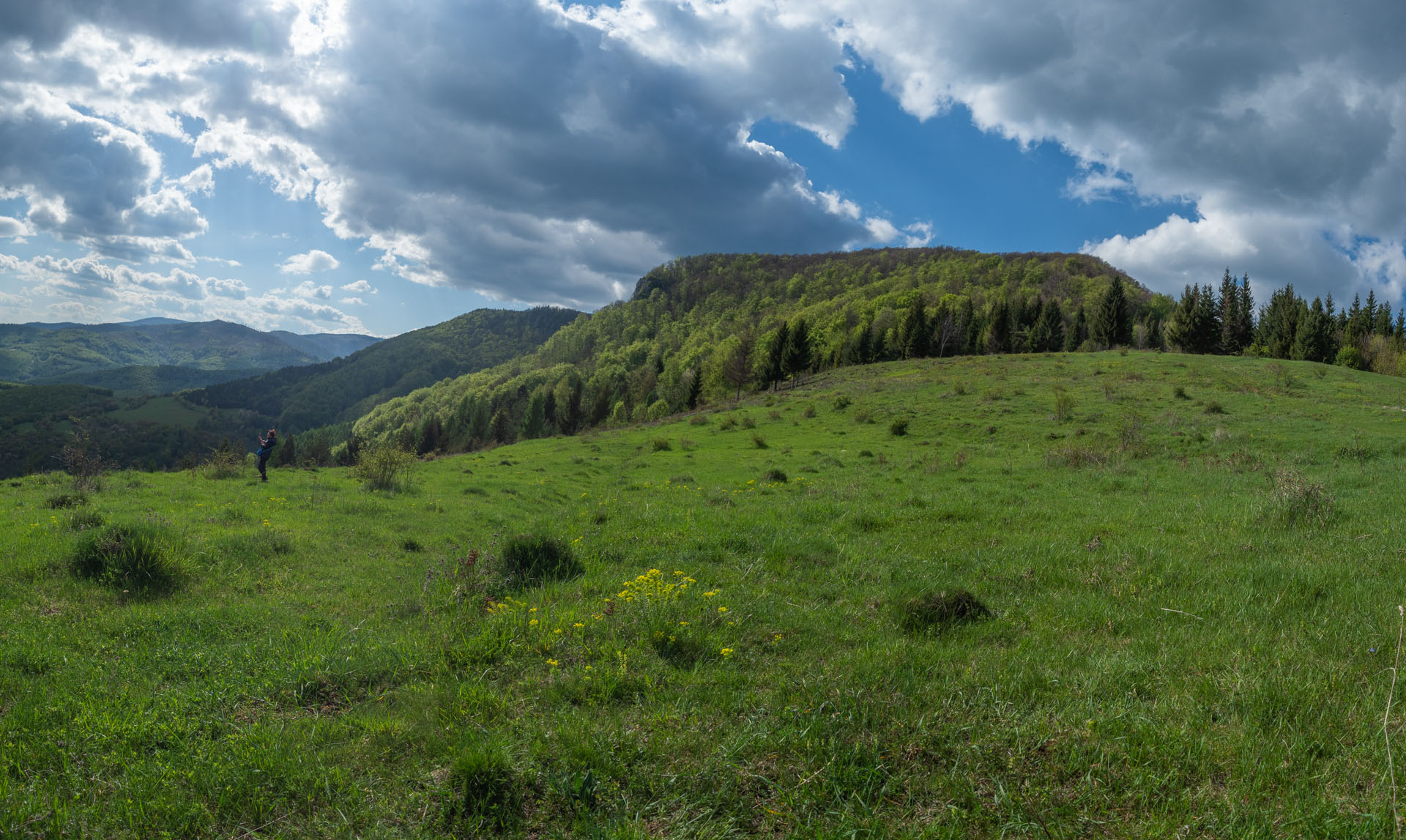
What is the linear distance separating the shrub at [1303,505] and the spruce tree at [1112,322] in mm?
86110

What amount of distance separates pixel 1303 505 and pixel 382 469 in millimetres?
25657

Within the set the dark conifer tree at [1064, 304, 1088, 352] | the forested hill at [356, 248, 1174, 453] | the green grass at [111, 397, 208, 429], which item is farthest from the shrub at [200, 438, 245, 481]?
the green grass at [111, 397, 208, 429]

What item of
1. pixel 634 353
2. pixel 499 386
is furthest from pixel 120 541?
pixel 634 353

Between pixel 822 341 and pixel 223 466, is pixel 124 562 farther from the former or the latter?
pixel 822 341

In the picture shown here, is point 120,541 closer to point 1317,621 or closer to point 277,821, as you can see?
point 277,821

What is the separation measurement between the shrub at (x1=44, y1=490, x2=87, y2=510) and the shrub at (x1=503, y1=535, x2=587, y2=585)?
40.6ft

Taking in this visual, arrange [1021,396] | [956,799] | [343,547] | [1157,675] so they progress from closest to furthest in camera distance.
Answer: [956,799]
[1157,675]
[343,547]
[1021,396]

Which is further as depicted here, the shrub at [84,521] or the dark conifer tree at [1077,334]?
the dark conifer tree at [1077,334]

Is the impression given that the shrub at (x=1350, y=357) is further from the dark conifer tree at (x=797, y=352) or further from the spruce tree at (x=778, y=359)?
the spruce tree at (x=778, y=359)

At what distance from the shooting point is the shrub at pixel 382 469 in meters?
22.2

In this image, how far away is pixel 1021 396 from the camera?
128ft

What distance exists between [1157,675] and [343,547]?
550 inches

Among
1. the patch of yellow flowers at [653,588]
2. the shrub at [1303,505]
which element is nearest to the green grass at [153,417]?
the patch of yellow flowers at [653,588]

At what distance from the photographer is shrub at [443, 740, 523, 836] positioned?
352 centimetres
